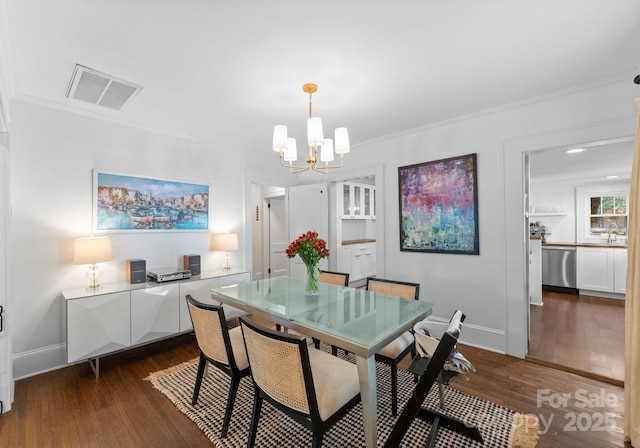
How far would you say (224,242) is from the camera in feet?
12.1

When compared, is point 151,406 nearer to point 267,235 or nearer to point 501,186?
point 501,186

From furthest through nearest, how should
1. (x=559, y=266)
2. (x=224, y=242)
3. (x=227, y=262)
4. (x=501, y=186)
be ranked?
(x=559, y=266), (x=227, y=262), (x=224, y=242), (x=501, y=186)

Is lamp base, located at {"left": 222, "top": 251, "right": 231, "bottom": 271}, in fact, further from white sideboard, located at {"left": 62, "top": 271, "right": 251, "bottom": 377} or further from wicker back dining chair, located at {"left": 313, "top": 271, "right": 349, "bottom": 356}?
wicker back dining chair, located at {"left": 313, "top": 271, "right": 349, "bottom": 356}

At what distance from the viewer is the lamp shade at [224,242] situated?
369 centimetres

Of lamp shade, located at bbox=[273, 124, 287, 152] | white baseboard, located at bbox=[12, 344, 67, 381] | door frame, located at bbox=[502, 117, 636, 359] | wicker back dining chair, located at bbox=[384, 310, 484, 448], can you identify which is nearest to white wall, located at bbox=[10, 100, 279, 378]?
white baseboard, located at bbox=[12, 344, 67, 381]

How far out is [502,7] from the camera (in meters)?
1.55

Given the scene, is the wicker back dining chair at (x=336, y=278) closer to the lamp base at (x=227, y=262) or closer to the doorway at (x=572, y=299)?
the lamp base at (x=227, y=262)

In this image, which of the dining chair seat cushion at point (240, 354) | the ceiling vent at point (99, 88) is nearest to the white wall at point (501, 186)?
the dining chair seat cushion at point (240, 354)

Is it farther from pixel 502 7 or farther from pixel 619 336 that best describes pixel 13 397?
pixel 619 336

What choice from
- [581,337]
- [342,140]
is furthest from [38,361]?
[581,337]

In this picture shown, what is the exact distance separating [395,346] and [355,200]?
13.0 feet

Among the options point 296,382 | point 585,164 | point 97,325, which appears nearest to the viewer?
point 296,382

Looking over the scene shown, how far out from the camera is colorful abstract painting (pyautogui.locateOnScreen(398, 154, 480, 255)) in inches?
122

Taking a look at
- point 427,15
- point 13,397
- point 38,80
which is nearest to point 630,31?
point 427,15
